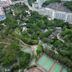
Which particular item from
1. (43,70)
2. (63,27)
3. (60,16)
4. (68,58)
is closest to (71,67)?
(68,58)

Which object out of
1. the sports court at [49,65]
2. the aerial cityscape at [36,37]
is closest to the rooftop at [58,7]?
the aerial cityscape at [36,37]

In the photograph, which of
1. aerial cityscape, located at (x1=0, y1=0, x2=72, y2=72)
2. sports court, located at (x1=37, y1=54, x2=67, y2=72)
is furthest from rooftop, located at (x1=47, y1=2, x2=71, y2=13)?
sports court, located at (x1=37, y1=54, x2=67, y2=72)

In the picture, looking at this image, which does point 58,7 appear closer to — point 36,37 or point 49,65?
point 36,37

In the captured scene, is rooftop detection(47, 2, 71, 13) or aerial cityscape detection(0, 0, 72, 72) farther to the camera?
rooftop detection(47, 2, 71, 13)

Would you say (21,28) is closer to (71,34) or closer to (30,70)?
(71,34)

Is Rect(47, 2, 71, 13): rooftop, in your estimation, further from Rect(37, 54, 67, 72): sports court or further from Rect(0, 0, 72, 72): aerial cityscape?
Rect(37, 54, 67, 72): sports court

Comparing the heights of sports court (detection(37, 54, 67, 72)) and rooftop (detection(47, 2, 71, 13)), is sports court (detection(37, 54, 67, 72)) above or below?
above

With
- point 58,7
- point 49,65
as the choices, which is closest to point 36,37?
point 49,65
